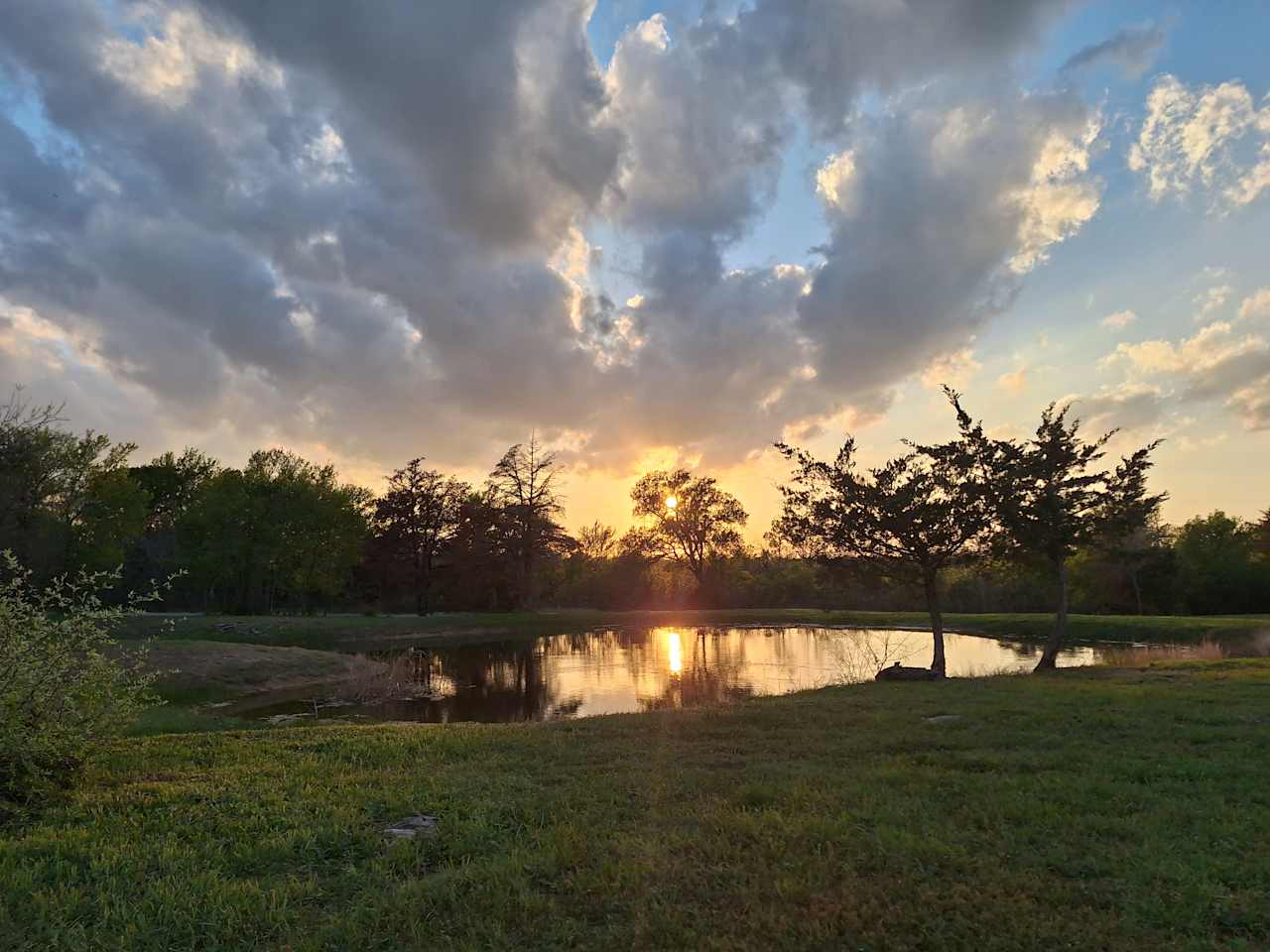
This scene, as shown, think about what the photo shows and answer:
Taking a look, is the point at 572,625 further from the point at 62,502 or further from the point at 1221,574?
the point at 1221,574

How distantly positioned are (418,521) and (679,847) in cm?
6517

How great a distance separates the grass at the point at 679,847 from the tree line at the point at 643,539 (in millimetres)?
9114

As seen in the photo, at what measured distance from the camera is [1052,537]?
17.8 m

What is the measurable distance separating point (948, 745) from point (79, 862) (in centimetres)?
898

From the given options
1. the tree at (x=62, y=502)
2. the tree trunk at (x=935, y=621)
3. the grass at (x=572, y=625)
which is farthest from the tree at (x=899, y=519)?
the tree at (x=62, y=502)

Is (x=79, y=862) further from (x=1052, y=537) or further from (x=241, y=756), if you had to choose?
(x=1052, y=537)

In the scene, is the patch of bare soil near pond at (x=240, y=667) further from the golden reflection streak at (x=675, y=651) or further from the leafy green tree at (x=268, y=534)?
the leafy green tree at (x=268, y=534)

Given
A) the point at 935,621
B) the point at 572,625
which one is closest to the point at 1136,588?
the point at 935,621

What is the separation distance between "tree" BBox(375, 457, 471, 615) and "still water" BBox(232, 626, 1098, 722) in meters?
25.5

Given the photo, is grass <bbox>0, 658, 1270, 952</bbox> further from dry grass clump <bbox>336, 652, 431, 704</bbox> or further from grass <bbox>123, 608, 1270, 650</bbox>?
grass <bbox>123, 608, 1270, 650</bbox>

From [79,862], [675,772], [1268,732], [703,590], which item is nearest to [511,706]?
[675,772]

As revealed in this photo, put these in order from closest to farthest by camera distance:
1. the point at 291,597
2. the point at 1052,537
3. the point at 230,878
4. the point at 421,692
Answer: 1. the point at 230,878
2. the point at 1052,537
3. the point at 421,692
4. the point at 291,597

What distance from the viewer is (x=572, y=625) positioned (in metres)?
54.8

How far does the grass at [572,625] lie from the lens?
33.2 meters
